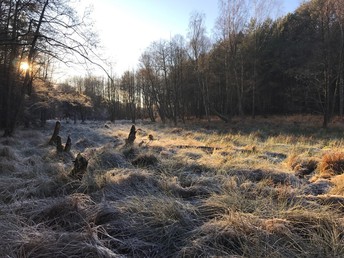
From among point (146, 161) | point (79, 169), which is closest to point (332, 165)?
point (146, 161)

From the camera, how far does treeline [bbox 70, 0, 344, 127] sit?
915 inches

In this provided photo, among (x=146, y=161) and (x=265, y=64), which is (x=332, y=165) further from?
(x=265, y=64)

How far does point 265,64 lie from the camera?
3653 centimetres

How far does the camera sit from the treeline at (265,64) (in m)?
23.2

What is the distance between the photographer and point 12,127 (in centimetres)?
1482

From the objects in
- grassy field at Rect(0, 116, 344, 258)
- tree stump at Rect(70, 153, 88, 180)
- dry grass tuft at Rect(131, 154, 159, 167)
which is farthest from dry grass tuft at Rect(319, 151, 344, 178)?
tree stump at Rect(70, 153, 88, 180)

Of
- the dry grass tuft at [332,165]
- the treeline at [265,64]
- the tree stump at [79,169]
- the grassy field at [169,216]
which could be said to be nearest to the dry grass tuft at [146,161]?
the grassy field at [169,216]

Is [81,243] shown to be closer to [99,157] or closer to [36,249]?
[36,249]

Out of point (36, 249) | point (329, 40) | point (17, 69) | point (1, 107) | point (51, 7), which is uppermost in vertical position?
point (329, 40)

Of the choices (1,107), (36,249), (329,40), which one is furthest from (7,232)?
(329,40)

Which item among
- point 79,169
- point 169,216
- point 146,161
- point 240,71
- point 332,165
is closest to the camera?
point 169,216

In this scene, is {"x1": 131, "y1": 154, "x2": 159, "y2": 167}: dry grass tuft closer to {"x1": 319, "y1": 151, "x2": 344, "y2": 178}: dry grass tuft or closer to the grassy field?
the grassy field

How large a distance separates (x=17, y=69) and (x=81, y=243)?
15.6 metres

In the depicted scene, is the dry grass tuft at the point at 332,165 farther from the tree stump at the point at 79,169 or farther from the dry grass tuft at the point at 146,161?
the tree stump at the point at 79,169
